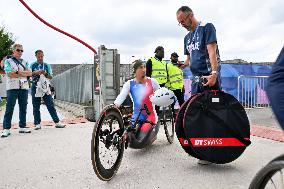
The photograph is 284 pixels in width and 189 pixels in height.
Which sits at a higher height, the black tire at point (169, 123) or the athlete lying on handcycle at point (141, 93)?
the athlete lying on handcycle at point (141, 93)

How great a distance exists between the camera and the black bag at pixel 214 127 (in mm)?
4180

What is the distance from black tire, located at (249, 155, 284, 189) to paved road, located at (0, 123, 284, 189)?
1.55 metres

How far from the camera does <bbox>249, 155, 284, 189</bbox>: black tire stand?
1.96m

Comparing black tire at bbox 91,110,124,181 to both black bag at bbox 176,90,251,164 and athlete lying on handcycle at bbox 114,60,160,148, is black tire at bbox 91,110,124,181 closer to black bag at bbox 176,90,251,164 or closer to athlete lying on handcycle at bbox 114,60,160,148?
black bag at bbox 176,90,251,164

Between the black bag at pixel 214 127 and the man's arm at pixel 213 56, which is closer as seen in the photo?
the black bag at pixel 214 127

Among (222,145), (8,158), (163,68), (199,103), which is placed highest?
(163,68)

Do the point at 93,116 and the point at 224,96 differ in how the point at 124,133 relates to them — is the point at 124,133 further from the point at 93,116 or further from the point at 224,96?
the point at 93,116

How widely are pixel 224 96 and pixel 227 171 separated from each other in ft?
2.80

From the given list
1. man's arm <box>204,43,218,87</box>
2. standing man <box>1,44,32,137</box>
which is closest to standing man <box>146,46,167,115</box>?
standing man <box>1,44,32,137</box>

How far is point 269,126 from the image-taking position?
26.2 ft

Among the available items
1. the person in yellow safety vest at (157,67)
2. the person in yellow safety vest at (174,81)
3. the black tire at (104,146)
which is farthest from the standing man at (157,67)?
the black tire at (104,146)

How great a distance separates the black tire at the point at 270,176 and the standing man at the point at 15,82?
6188 millimetres

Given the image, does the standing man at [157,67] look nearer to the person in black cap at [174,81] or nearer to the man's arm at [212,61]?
the person in black cap at [174,81]

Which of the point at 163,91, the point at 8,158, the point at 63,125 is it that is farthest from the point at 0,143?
the point at 163,91
